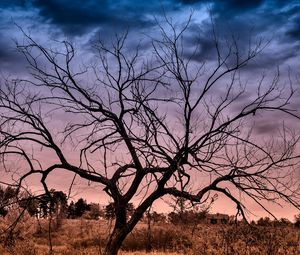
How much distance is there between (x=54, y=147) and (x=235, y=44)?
3.89m

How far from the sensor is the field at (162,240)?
14.6m

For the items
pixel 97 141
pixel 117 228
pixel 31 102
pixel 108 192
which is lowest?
pixel 117 228

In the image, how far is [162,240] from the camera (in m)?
21.0

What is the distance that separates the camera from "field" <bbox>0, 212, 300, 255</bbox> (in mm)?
14562

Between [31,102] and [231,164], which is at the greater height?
[31,102]

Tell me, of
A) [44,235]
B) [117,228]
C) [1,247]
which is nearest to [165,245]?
[1,247]

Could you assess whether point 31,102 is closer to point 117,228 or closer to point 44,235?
point 117,228

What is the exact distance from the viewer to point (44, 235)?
26922 millimetres

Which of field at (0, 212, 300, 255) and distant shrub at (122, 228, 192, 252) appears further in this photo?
distant shrub at (122, 228, 192, 252)

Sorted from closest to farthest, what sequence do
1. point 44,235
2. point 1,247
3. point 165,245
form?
point 1,247 < point 165,245 < point 44,235

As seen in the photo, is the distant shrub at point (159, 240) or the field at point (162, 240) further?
the distant shrub at point (159, 240)

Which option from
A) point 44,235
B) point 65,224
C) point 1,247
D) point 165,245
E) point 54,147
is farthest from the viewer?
point 65,224

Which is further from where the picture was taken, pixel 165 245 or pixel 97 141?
pixel 165 245

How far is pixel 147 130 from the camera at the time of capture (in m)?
8.48
